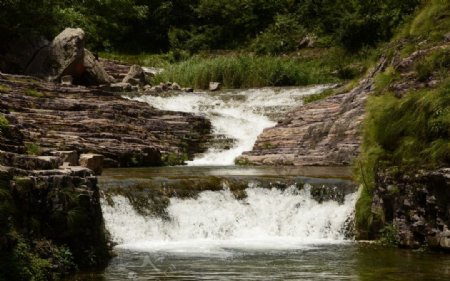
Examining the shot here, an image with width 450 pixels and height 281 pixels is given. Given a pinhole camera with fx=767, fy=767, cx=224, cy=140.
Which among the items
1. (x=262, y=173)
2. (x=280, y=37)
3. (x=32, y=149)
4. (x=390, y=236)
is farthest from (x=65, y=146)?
(x=280, y=37)

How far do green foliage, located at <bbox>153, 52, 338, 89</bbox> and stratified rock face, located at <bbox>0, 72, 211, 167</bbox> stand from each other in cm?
923

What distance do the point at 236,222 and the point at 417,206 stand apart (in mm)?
4090

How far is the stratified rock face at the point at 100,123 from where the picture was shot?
23.7 meters

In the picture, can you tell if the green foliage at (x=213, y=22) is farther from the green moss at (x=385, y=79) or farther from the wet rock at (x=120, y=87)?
the green moss at (x=385, y=79)

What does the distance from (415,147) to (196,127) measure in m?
14.4

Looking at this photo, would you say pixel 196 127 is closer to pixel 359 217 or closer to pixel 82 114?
pixel 82 114

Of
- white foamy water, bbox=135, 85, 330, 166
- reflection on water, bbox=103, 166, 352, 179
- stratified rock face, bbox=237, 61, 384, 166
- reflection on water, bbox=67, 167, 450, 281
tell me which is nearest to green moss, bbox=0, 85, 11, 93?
reflection on water, bbox=103, 166, 352, 179

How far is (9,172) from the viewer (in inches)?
400

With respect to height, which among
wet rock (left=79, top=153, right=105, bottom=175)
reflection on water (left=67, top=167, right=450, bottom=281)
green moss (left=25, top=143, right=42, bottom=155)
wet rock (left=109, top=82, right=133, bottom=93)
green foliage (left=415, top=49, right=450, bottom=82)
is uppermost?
green foliage (left=415, top=49, right=450, bottom=82)

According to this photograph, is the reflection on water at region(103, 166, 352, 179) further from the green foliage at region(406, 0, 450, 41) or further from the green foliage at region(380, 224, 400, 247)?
A: the green foliage at region(406, 0, 450, 41)

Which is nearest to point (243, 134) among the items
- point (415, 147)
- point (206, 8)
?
point (415, 147)

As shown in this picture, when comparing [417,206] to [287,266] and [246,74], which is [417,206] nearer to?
[287,266]

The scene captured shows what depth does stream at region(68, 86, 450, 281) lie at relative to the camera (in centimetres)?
1134

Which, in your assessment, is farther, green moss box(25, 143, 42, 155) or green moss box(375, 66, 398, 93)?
green moss box(375, 66, 398, 93)
